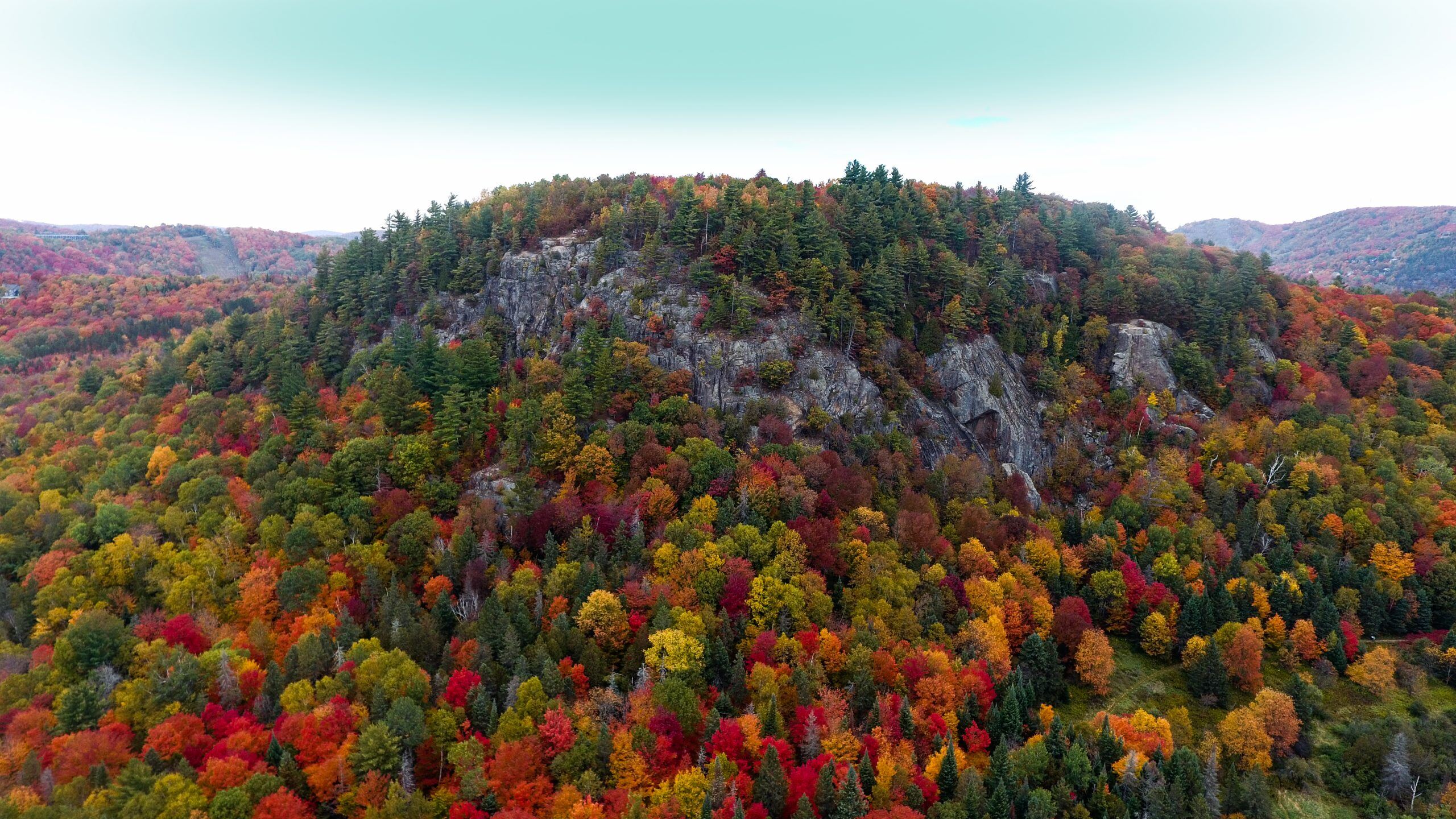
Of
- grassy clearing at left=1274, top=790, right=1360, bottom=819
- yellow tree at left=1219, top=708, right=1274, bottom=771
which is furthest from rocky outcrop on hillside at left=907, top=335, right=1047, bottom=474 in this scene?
grassy clearing at left=1274, top=790, right=1360, bottom=819

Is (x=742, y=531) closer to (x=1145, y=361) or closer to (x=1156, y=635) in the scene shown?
(x=1156, y=635)

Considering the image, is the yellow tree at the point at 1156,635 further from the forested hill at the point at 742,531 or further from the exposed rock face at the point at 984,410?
the exposed rock face at the point at 984,410

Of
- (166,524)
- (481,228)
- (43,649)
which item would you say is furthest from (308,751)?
(481,228)

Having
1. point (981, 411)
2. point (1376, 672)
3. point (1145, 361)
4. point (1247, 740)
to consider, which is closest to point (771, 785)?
point (1247, 740)

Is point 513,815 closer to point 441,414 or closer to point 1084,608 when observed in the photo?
point 441,414

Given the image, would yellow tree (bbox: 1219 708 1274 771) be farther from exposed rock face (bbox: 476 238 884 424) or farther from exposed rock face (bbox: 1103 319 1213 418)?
exposed rock face (bbox: 1103 319 1213 418)

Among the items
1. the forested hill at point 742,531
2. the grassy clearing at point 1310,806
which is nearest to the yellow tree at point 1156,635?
the forested hill at point 742,531
